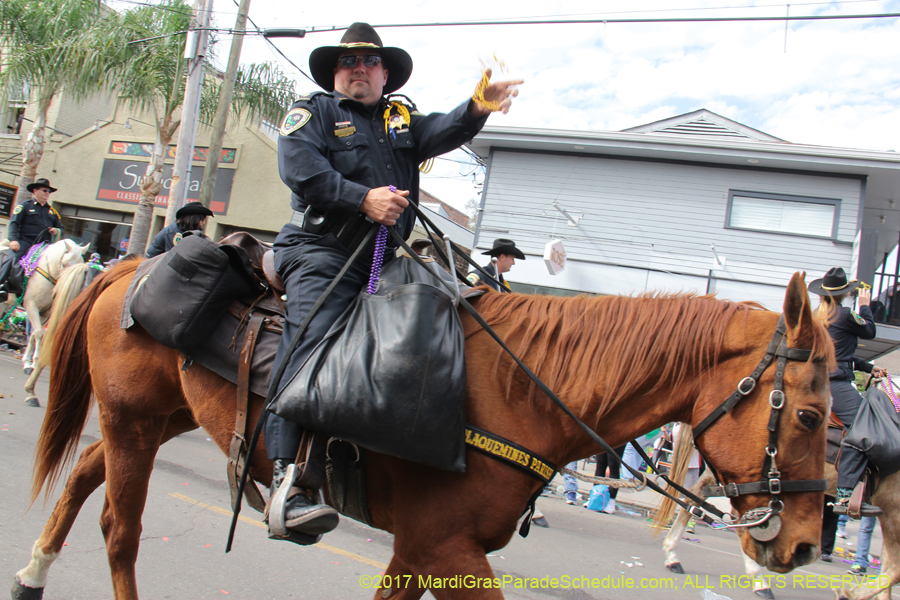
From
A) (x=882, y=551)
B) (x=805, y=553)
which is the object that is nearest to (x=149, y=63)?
(x=805, y=553)

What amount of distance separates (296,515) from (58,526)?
193 centimetres

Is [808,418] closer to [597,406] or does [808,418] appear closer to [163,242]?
[597,406]

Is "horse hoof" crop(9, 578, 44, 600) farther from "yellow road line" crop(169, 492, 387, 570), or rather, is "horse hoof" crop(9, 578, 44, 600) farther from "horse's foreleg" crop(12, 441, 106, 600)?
"yellow road line" crop(169, 492, 387, 570)

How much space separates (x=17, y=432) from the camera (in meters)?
5.88

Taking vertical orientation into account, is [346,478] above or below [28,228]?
below

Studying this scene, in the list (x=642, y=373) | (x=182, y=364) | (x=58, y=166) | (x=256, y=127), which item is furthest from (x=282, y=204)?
(x=642, y=373)

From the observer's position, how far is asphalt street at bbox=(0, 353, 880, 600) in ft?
11.4

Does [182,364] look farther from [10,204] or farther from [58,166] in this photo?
[10,204]

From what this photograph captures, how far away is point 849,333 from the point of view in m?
5.46

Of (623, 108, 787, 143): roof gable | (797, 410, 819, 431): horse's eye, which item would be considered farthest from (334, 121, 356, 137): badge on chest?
(623, 108, 787, 143): roof gable

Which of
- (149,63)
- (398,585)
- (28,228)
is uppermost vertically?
(149,63)

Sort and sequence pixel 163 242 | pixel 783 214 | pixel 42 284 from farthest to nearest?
pixel 783 214 < pixel 42 284 < pixel 163 242

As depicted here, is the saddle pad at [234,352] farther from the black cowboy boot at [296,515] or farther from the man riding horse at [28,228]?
the man riding horse at [28,228]

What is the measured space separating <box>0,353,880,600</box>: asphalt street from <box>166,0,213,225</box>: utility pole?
5063 millimetres
